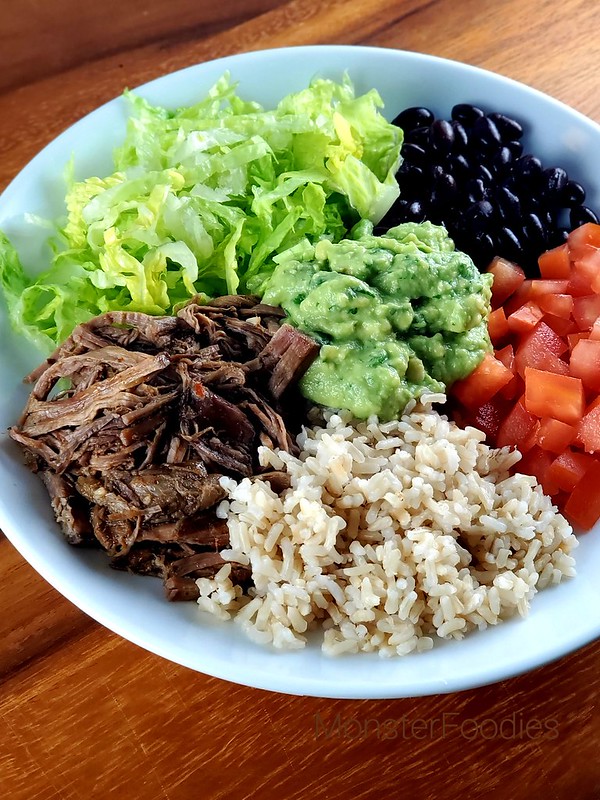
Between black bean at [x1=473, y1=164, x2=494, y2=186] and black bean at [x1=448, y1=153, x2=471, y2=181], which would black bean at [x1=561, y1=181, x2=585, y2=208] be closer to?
black bean at [x1=473, y1=164, x2=494, y2=186]

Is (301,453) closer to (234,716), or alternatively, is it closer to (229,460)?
(229,460)

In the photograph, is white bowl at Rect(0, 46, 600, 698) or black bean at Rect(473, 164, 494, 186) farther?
black bean at Rect(473, 164, 494, 186)

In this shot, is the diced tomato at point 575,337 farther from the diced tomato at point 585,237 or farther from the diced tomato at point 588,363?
the diced tomato at point 585,237

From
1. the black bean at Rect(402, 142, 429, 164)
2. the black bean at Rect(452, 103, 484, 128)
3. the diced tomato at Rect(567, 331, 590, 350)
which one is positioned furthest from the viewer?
the black bean at Rect(452, 103, 484, 128)

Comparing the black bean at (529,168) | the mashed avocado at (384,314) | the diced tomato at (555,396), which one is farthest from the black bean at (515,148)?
the diced tomato at (555,396)

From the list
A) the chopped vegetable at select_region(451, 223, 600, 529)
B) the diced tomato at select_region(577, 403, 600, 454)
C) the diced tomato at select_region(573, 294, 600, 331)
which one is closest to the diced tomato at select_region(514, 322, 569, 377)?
the chopped vegetable at select_region(451, 223, 600, 529)

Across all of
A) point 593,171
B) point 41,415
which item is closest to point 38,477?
point 41,415

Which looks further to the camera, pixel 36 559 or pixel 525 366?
pixel 525 366
